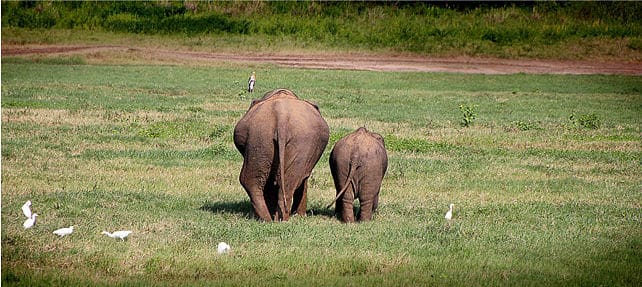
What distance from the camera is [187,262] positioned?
34.0 feet

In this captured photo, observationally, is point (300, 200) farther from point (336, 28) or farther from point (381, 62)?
point (336, 28)

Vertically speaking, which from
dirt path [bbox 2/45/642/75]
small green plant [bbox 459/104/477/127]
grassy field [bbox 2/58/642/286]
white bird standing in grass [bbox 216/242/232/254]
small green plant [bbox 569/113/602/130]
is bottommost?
dirt path [bbox 2/45/642/75]

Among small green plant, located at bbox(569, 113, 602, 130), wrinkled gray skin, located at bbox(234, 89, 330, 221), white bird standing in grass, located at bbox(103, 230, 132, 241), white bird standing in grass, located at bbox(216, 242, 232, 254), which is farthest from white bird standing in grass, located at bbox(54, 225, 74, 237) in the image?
small green plant, located at bbox(569, 113, 602, 130)

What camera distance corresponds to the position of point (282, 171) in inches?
480

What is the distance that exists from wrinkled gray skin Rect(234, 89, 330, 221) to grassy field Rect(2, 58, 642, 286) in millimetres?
430

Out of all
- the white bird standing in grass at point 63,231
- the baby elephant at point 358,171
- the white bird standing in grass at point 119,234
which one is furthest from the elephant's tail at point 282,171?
the white bird standing in grass at point 63,231

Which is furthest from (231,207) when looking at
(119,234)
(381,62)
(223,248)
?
(381,62)

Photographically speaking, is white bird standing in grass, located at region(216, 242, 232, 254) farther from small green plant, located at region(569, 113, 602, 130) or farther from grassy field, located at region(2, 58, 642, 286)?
small green plant, located at region(569, 113, 602, 130)

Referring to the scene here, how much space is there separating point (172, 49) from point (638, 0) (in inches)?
879

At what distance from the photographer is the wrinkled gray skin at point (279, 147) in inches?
494

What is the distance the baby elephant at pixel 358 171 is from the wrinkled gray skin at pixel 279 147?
1.03 feet

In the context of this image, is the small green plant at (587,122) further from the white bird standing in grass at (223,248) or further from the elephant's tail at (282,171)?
the white bird standing in grass at (223,248)

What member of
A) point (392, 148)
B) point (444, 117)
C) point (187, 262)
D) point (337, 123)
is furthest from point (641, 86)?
point (187, 262)

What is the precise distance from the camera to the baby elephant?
12.7 m
